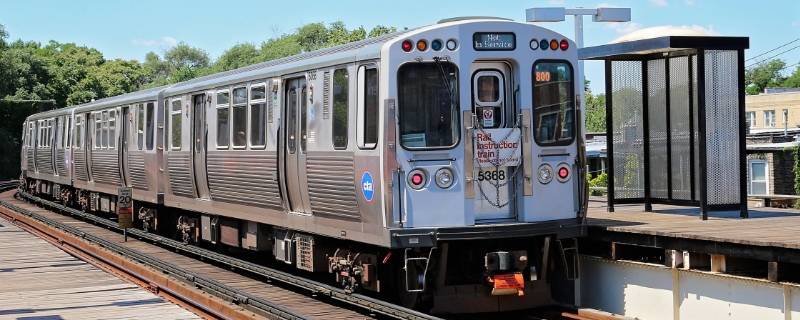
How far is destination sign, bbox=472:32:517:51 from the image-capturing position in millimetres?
11320

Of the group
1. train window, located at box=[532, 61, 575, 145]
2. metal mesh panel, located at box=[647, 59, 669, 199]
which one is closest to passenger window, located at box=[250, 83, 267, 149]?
train window, located at box=[532, 61, 575, 145]

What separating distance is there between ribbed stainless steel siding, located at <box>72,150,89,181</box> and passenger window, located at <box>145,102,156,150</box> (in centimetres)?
724

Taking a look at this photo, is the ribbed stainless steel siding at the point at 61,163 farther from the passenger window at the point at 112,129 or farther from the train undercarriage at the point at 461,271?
the train undercarriage at the point at 461,271

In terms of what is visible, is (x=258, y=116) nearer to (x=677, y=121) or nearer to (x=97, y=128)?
(x=677, y=121)

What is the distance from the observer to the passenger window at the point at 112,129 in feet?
78.2

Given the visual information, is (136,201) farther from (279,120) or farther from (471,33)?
(471,33)

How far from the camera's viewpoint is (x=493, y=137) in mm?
11328

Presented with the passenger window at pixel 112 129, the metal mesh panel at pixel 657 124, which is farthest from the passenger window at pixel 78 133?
the metal mesh panel at pixel 657 124

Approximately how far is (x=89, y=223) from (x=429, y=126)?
759 inches

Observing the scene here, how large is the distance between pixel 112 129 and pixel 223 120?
904 cm

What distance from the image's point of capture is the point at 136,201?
23.7 m

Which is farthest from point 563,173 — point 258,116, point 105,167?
point 105,167

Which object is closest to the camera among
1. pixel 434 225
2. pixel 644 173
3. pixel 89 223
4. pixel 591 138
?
pixel 434 225

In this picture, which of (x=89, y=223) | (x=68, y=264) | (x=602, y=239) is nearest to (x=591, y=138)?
(x=89, y=223)
